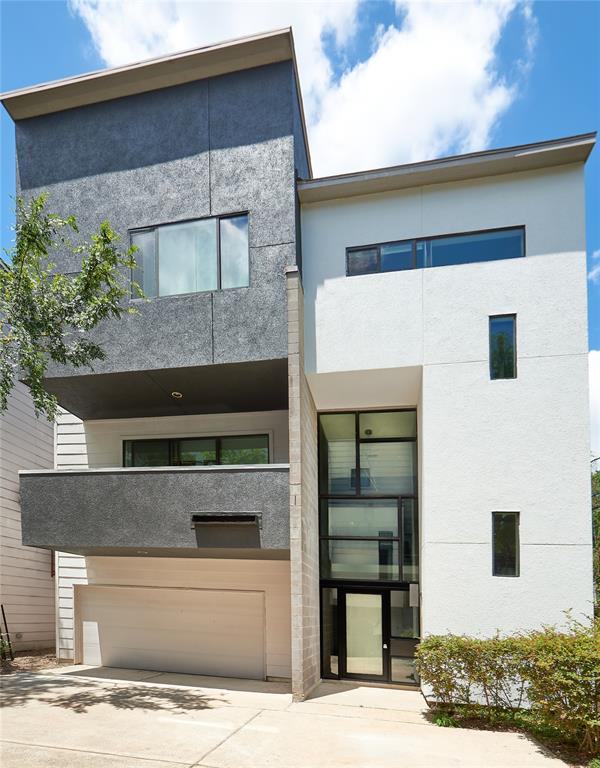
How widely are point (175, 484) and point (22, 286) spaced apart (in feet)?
13.5

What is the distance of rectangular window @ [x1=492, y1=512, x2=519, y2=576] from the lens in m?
9.07

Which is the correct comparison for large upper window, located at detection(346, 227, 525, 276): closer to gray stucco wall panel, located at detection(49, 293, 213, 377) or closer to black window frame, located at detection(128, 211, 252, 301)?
black window frame, located at detection(128, 211, 252, 301)

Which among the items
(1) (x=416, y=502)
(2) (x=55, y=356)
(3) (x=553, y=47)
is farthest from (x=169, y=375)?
(3) (x=553, y=47)

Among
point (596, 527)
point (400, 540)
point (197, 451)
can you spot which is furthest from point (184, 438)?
point (596, 527)

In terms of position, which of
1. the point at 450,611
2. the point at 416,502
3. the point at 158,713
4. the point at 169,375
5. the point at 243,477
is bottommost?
the point at 158,713

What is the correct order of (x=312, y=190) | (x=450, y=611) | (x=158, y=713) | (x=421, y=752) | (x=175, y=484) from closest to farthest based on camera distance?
(x=421, y=752) < (x=158, y=713) < (x=450, y=611) < (x=175, y=484) < (x=312, y=190)

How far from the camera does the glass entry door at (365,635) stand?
10828mm

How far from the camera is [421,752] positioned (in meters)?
7.06

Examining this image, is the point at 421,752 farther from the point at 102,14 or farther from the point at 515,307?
the point at 102,14

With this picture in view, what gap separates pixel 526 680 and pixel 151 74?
11864 millimetres

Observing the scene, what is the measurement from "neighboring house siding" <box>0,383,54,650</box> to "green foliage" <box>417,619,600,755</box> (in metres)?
9.82

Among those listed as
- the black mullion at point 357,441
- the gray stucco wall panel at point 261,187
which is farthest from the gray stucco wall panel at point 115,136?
the black mullion at point 357,441

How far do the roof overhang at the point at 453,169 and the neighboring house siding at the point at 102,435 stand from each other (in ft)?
15.1

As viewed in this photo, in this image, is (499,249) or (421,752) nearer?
(421,752)
